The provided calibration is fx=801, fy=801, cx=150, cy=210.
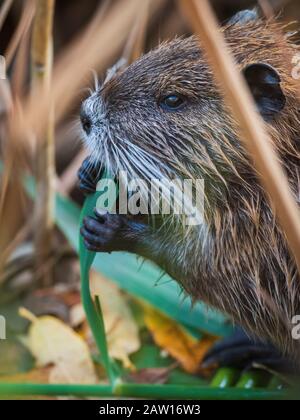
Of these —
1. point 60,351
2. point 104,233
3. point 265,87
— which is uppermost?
point 265,87

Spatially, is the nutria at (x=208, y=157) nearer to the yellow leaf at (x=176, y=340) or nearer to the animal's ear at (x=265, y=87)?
the animal's ear at (x=265, y=87)

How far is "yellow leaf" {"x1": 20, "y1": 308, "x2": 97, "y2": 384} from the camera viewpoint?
1386 millimetres

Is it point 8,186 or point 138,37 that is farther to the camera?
point 8,186

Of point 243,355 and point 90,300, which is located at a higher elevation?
point 90,300

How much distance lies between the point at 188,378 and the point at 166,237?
1.22 ft

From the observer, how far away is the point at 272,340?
123cm

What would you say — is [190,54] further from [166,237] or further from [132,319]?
[132,319]

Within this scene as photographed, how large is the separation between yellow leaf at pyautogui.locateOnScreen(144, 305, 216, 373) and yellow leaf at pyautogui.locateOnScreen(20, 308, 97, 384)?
14 centimetres

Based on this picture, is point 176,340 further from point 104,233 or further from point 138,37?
point 138,37

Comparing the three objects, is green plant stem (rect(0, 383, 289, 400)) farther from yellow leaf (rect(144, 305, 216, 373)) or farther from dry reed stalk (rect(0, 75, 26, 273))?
dry reed stalk (rect(0, 75, 26, 273))

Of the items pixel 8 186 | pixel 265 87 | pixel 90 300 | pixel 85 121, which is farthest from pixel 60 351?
pixel 265 87

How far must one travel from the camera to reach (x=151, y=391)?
1.21 metres

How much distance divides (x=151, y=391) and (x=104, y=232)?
0.84 ft
